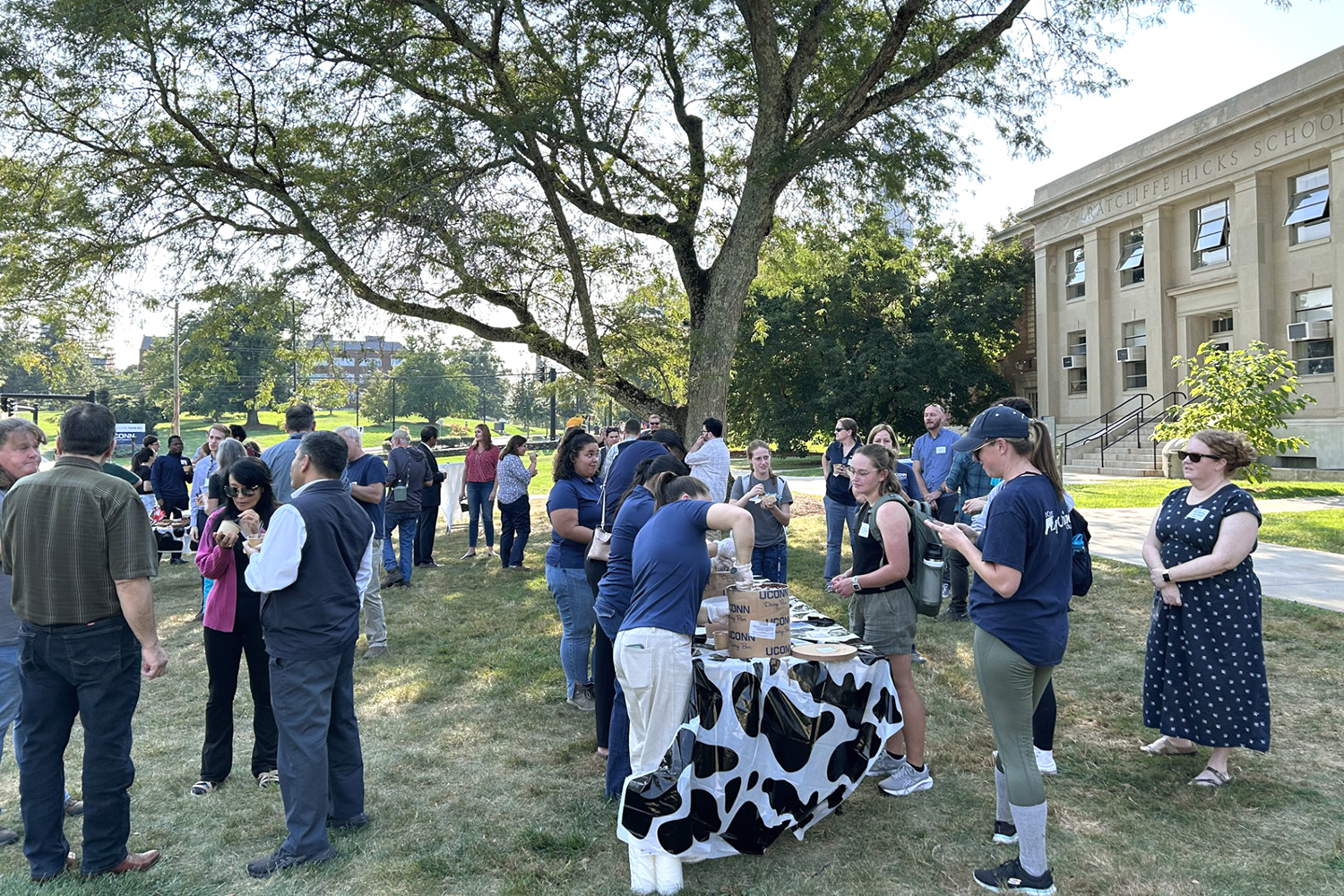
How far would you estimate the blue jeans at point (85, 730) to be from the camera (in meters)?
3.70

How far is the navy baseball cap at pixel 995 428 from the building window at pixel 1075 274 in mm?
29915

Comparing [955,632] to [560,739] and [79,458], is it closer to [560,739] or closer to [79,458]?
[560,739]

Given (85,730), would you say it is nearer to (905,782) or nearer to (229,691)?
(229,691)

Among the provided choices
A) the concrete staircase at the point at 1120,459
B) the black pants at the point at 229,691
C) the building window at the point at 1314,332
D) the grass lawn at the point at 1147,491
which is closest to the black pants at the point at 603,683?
the black pants at the point at 229,691

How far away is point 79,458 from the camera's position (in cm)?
379

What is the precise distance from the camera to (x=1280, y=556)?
10.6m

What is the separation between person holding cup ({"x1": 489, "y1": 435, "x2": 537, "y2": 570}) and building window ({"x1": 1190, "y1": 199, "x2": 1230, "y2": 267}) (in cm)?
2311

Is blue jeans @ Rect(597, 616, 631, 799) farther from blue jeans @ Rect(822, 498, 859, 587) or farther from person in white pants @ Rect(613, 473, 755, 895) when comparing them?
blue jeans @ Rect(822, 498, 859, 587)

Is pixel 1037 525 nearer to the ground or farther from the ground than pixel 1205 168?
nearer to the ground

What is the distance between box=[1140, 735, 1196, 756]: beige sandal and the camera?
16.6ft

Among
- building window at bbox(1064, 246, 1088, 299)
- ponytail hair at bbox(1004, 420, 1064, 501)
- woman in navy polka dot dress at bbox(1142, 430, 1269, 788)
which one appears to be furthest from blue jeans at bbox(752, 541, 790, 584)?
building window at bbox(1064, 246, 1088, 299)

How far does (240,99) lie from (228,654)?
10.3 metres

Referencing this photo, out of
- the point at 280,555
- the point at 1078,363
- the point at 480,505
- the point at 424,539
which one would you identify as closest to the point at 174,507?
the point at 424,539

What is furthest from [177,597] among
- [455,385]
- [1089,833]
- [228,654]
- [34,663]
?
[455,385]
